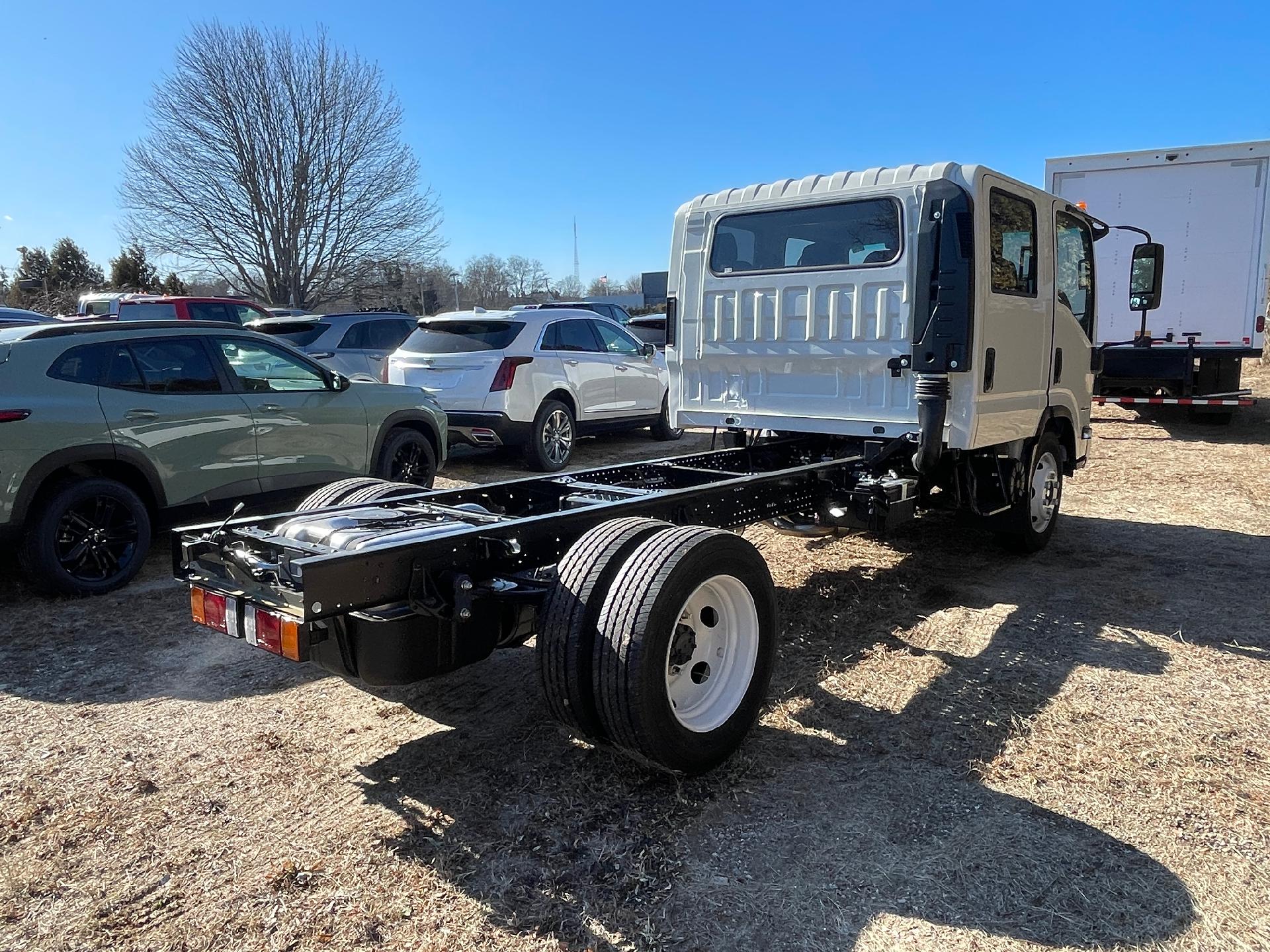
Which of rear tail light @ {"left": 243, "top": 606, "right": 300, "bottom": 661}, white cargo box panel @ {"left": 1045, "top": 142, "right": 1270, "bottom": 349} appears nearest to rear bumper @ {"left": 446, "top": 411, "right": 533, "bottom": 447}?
rear tail light @ {"left": 243, "top": 606, "right": 300, "bottom": 661}

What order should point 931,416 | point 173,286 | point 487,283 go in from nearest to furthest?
point 931,416 < point 173,286 < point 487,283

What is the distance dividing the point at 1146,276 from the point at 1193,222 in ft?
18.6

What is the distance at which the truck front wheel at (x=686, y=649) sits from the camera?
3.06 metres

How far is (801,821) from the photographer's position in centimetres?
313

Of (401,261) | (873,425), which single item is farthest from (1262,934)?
(401,261)

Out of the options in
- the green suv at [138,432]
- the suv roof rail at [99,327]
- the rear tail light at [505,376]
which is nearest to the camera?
the green suv at [138,432]

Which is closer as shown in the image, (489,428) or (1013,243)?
(1013,243)

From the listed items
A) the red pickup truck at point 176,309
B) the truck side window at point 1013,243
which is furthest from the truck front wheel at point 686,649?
the red pickup truck at point 176,309

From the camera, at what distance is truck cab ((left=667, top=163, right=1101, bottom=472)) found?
5.12 m

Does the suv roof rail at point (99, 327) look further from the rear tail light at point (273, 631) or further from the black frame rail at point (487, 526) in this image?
the rear tail light at point (273, 631)

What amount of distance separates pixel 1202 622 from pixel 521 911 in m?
4.27

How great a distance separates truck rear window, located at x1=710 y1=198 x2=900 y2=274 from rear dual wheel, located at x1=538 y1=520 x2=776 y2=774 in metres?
2.65

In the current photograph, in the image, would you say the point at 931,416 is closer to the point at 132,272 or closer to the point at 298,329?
the point at 298,329

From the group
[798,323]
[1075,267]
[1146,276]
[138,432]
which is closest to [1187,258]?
[1146,276]
